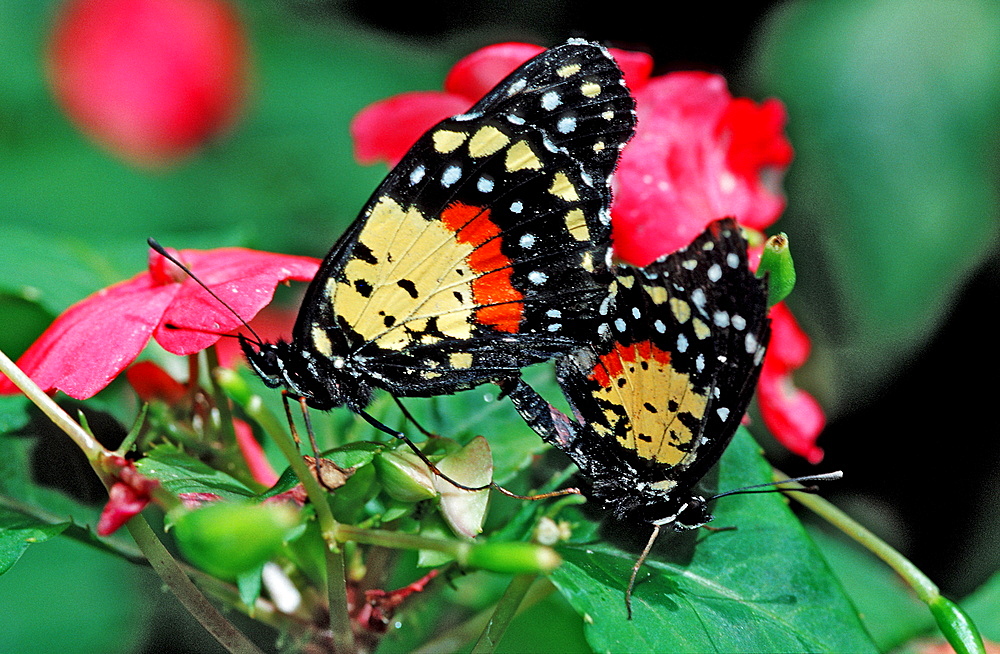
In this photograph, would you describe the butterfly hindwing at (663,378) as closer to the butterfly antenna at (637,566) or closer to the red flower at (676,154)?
the butterfly antenna at (637,566)

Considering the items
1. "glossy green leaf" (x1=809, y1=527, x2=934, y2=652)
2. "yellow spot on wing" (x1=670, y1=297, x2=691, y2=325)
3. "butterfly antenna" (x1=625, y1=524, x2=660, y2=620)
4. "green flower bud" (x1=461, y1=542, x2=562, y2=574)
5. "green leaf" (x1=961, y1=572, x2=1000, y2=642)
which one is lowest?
"glossy green leaf" (x1=809, y1=527, x2=934, y2=652)

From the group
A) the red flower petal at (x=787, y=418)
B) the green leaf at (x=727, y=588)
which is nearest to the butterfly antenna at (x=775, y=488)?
the green leaf at (x=727, y=588)

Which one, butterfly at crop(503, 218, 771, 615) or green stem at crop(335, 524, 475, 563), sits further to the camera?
butterfly at crop(503, 218, 771, 615)

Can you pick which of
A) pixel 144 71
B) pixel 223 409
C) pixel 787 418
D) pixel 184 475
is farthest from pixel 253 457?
pixel 144 71

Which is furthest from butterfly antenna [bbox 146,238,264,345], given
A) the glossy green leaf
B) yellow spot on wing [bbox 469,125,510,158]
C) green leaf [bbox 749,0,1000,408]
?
green leaf [bbox 749,0,1000,408]

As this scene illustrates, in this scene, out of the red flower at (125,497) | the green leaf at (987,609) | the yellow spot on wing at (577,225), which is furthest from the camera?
the green leaf at (987,609)

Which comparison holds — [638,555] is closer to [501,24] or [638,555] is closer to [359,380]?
[359,380]

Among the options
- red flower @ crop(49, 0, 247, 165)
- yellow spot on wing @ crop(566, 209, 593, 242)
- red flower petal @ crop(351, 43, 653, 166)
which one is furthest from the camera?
red flower @ crop(49, 0, 247, 165)

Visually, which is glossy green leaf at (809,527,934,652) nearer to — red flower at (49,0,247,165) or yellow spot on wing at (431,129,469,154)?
yellow spot on wing at (431,129,469,154)
